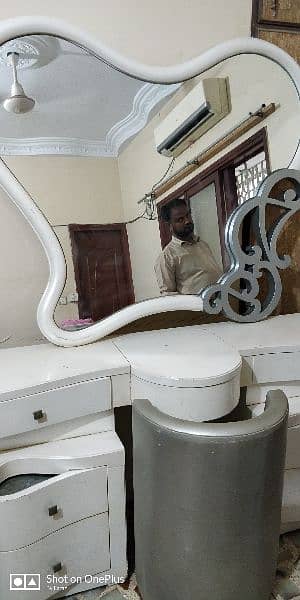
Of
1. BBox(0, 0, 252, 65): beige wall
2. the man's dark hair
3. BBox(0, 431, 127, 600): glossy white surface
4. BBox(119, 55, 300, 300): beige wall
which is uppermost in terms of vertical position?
BBox(0, 0, 252, 65): beige wall

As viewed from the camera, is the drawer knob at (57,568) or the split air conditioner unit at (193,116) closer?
the drawer knob at (57,568)

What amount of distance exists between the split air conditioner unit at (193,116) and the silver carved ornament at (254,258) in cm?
28

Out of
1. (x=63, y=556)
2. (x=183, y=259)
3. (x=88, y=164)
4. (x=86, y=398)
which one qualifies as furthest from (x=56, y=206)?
(x=63, y=556)

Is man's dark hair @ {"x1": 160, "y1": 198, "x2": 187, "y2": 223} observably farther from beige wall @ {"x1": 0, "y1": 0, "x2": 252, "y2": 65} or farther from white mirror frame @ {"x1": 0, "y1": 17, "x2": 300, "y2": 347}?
beige wall @ {"x1": 0, "y1": 0, "x2": 252, "y2": 65}

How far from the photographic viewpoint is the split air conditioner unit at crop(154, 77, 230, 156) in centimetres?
131

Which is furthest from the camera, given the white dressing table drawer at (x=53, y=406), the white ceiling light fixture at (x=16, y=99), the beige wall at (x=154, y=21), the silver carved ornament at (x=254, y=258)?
the silver carved ornament at (x=254, y=258)

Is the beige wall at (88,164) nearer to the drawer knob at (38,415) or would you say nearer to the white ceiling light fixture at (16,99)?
the white ceiling light fixture at (16,99)

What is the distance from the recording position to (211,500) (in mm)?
934

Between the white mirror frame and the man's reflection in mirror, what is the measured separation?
5 cm

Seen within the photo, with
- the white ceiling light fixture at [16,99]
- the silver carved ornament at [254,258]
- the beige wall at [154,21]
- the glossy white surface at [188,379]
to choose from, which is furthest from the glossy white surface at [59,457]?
the beige wall at [154,21]

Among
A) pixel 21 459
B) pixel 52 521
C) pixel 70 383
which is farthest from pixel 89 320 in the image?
pixel 52 521

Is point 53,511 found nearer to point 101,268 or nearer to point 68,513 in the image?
point 68,513

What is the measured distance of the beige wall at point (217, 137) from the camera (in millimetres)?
1300

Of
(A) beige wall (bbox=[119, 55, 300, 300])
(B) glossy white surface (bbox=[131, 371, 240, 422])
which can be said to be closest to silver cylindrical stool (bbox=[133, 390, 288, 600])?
(B) glossy white surface (bbox=[131, 371, 240, 422])
